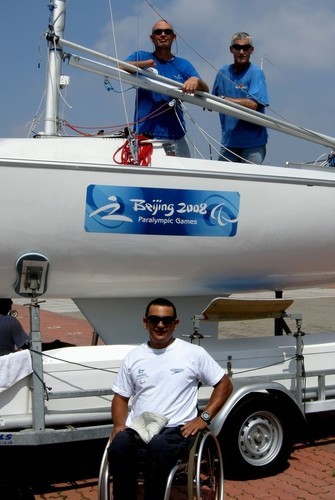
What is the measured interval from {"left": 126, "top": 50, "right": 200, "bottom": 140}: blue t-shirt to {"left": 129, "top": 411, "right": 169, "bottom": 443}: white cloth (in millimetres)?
2868

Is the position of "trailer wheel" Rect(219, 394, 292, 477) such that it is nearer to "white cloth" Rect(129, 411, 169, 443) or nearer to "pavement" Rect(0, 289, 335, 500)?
"pavement" Rect(0, 289, 335, 500)

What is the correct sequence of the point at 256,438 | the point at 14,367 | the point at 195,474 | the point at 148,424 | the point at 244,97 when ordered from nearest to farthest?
the point at 195,474 < the point at 148,424 < the point at 14,367 < the point at 256,438 < the point at 244,97

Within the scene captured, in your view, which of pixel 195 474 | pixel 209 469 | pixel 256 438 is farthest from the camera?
pixel 256 438

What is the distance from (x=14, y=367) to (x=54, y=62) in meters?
2.63

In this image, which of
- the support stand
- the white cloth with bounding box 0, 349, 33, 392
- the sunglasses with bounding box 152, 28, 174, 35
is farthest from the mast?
the white cloth with bounding box 0, 349, 33, 392

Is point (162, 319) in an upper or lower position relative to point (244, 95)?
lower

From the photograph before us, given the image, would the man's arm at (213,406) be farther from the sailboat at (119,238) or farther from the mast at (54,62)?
the mast at (54,62)

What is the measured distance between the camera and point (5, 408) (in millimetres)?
4520

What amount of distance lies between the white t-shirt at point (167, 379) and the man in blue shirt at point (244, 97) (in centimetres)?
265

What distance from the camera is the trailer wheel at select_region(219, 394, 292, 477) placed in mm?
4949

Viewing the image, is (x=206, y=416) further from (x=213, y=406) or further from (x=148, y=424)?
(x=148, y=424)

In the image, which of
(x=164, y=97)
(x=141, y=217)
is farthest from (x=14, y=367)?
(x=164, y=97)

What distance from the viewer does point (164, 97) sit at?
6074 millimetres

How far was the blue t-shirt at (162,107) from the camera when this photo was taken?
6.03m
